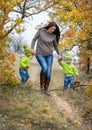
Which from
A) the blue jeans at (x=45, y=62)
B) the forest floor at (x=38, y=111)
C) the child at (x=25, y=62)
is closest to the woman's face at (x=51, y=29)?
the blue jeans at (x=45, y=62)

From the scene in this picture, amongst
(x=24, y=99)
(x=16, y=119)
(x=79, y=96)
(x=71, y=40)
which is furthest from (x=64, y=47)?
(x=16, y=119)

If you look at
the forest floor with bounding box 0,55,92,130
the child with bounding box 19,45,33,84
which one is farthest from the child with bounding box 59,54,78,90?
the forest floor with bounding box 0,55,92,130

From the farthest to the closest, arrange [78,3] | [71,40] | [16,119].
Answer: [71,40] < [78,3] < [16,119]

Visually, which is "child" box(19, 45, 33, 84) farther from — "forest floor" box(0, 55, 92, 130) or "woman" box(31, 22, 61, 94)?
"woman" box(31, 22, 61, 94)

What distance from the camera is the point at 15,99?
36.7 ft

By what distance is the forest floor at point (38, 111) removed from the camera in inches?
375

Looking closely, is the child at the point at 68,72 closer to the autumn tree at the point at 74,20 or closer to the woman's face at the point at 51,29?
the autumn tree at the point at 74,20

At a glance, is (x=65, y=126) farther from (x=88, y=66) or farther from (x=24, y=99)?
(x=88, y=66)

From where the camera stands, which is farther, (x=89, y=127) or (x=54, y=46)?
(x=54, y=46)

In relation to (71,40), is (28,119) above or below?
above

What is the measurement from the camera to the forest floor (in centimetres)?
952

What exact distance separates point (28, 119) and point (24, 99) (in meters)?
1.74

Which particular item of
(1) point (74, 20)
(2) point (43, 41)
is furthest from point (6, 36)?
(1) point (74, 20)

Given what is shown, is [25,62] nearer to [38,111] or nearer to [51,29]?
[51,29]
